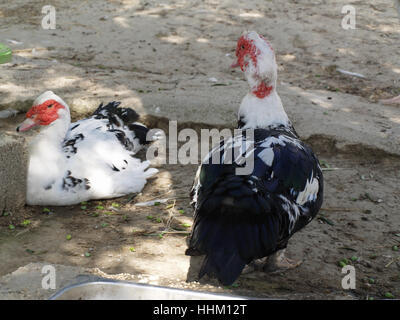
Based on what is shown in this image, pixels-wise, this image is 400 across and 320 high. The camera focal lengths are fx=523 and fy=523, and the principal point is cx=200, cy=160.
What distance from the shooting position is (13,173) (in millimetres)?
4172

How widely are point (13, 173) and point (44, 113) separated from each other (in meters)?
0.68

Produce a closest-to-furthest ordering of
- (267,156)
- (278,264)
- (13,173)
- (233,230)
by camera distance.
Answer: (233,230) → (267,156) → (278,264) → (13,173)

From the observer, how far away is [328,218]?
13.9 ft

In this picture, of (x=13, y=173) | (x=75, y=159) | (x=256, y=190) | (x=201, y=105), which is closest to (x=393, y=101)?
(x=201, y=105)

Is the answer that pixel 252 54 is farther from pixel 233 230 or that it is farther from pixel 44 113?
pixel 44 113

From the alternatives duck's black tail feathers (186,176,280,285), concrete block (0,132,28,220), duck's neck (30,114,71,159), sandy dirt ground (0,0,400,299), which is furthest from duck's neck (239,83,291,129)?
concrete block (0,132,28,220)

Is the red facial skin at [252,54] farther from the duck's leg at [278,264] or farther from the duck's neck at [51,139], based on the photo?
the duck's neck at [51,139]

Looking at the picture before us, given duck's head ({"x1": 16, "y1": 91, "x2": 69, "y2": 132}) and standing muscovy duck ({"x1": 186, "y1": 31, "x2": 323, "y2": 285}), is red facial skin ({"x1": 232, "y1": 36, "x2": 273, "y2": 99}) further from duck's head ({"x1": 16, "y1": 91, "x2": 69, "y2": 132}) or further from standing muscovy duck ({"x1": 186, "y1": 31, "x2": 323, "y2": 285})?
duck's head ({"x1": 16, "y1": 91, "x2": 69, "y2": 132})

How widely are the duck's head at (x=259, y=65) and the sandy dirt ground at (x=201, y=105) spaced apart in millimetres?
1169
